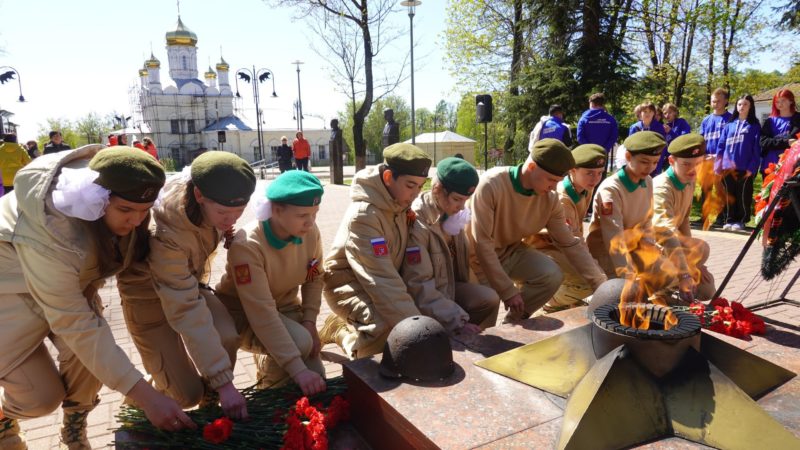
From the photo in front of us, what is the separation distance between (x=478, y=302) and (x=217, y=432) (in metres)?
1.97

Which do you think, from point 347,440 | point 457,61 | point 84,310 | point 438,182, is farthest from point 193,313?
point 457,61

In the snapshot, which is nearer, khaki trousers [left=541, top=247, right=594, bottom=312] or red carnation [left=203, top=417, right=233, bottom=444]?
red carnation [left=203, top=417, right=233, bottom=444]

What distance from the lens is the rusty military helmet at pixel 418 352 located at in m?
2.37

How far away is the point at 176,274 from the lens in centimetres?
251

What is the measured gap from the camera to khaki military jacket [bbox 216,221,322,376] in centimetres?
273

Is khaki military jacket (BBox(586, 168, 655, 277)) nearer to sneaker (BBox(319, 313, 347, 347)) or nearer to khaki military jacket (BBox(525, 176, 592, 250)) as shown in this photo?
khaki military jacket (BBox(525, 176, 592, 250))

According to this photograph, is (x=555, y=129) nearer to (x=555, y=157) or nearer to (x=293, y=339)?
(x=555, y=157)

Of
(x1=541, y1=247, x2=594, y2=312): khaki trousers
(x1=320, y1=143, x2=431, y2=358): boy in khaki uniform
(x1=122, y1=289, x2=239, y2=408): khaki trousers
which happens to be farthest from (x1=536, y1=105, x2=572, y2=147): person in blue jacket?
(x1=122, y1=289, x2=239, y2=408): khaki trousers

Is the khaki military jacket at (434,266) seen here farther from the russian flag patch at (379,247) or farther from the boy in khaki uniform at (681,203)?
the boy in khaki uniform at (681,203)

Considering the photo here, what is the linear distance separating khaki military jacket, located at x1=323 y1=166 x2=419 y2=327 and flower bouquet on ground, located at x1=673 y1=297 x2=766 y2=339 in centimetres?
166

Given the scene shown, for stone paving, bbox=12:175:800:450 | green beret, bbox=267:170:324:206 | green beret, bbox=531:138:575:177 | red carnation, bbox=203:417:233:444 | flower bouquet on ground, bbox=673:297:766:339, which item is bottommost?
stone paving, bbox=12:175:800:450

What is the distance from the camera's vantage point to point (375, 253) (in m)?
3.19

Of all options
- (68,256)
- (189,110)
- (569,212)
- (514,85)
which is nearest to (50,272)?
(68,256)

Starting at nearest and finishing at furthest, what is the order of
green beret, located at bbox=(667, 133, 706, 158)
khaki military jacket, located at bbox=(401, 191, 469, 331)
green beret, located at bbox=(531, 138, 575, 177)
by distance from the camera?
khaki military jacket, located at bbox=(401, 191, 469, 331) < green beret, located at bbox=(531, 138, 575, 177) < green beret, located at bbox=(667, 133, 706, 158)
